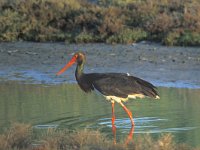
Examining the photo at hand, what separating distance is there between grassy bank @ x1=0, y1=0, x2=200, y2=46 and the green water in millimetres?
5541

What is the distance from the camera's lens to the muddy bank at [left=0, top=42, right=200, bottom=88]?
18297 millimetres

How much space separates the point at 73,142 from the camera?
997 centimetres

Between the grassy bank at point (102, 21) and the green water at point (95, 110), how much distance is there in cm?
554

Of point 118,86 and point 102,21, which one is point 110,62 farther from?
point 118,86

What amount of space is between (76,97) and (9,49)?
22.3 feet

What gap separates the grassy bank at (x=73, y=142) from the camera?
939 cm

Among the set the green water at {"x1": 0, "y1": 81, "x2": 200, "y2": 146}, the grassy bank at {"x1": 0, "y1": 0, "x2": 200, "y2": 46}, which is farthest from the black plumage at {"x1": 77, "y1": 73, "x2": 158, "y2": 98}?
the grassy bank at {"x1": 0, "y1": 0, "x2": 200, "y2": 46}

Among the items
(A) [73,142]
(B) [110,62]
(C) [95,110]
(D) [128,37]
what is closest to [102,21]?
(D) [128,37]

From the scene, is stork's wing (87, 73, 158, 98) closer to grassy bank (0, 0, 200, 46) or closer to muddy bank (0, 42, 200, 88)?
muddy bank (0, 42, 200, 88)

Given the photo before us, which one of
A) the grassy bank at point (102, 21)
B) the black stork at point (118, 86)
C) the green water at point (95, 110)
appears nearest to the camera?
the black stork at point (118, 86)

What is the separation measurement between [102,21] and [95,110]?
9.91m

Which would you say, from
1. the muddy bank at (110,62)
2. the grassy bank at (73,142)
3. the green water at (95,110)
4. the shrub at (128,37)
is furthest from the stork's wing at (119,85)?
the shrub at (128,37)

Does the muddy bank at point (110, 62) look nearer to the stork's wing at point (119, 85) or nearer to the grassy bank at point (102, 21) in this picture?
the grassy bank at point (102, 21)

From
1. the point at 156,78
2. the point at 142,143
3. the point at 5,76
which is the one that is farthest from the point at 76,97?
the point at 142,143
